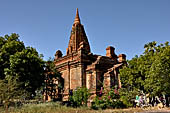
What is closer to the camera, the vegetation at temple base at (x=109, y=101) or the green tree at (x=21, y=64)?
the green tree at (x=21, y=64)

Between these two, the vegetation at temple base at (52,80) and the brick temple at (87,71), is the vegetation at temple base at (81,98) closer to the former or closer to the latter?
the brick temple at (87,71)

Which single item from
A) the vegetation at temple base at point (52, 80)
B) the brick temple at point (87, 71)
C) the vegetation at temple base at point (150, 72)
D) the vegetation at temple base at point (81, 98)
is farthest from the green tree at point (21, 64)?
the vegetation at temple base at point (150, 72)

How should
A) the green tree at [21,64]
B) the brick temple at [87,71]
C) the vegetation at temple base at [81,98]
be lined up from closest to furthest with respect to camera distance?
the green tree at [21,64]
the vegetation at temple base at [81,98]
the brick temple at [87,71]

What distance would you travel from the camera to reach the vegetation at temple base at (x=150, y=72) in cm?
1680

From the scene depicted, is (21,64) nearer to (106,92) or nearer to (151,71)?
(106,92)

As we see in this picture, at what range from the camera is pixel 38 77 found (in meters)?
19.4

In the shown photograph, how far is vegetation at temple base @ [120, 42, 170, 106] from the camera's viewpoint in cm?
1680

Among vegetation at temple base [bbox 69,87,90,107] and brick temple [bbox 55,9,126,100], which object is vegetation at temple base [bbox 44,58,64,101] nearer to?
brick temple [bbox 55,9,126,100]

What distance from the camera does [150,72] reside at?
17.2 metres

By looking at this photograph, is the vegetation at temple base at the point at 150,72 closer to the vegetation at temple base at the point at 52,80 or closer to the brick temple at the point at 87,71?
the brick temple at the point at 87,71

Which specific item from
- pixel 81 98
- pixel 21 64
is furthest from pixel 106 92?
pixel 21 64

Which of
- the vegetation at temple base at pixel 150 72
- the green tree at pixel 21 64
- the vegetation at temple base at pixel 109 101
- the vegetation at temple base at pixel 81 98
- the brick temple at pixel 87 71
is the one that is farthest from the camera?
the brick temple at pixel 87 71

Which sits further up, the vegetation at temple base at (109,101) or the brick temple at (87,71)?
the brick temple at (87,71)

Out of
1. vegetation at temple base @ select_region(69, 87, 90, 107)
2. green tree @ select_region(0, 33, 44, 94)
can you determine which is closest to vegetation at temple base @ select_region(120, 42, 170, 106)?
vegetation at temple base @ select_region(69, 87, 90, 107)
